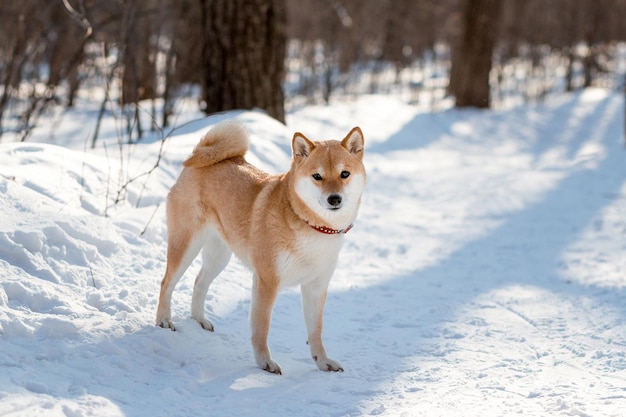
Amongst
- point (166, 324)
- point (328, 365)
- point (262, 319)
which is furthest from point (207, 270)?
point (328, 365)

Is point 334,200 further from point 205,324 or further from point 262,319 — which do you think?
point 205,324

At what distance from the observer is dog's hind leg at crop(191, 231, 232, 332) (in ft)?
13.5

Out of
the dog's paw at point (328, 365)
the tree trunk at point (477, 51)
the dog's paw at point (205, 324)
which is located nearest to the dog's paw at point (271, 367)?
the dog's paw at point (328, 365)

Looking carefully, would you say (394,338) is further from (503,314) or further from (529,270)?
(529,270)

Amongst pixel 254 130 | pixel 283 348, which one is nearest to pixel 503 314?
pixel 283 348

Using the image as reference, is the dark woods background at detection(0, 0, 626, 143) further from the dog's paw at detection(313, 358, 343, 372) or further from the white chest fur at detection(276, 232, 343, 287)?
the dog's paw at detection(313, 358, 343, 372)

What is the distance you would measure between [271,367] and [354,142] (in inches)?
51.8

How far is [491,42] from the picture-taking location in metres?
13.8

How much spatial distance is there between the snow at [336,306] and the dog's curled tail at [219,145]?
35.6 inches

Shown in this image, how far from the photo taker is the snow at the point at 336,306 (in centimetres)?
317

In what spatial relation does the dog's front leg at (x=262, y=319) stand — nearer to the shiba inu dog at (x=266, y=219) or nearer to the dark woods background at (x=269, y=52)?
the shiba inu dog at (x=266, y=219)

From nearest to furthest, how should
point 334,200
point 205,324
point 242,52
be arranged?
point 334,200, point 205,324, point 242,52

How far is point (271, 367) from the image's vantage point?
11.8 ft

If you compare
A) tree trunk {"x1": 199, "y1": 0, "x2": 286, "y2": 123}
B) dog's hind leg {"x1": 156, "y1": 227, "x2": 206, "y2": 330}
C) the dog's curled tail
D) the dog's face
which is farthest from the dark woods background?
the dog's face
